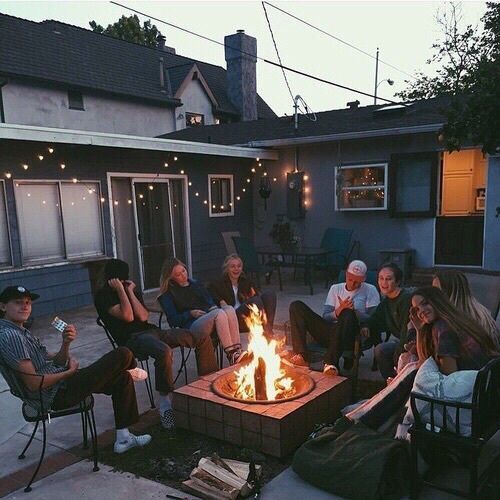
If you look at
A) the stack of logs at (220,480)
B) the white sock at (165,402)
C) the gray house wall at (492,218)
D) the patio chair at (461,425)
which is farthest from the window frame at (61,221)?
the gray house wall at (492,218)

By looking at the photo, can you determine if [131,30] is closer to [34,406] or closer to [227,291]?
[227,291]

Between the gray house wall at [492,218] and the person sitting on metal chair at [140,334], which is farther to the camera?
the gray house wall at [492,218]

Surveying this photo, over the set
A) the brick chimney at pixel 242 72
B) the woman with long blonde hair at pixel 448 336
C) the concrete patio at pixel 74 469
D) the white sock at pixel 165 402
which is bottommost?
the concrete patio at pixel 74 469

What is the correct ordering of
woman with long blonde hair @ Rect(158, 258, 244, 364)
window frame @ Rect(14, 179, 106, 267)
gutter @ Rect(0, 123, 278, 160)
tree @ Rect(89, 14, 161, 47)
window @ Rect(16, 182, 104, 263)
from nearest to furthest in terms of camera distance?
1. woman with long blonde hair @ Rect(158, 258, 244, 364)
2. gutter @ Rect(0, 123, 278, 160)
3. window frame @ Rect(14, 179, 106, 267)
4. window @ Rect(16, 182, 104, 263)
5. tree @ Rect(89, 14, 161, 47)

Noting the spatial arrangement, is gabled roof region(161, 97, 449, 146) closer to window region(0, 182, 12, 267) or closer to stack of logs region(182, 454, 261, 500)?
window region(0, 182, 12, 267)

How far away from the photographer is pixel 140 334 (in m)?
3.51

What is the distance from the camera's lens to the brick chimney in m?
14.2

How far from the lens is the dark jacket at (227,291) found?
14.6 feet

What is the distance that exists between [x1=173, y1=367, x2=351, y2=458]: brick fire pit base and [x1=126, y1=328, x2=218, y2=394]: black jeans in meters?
0.18

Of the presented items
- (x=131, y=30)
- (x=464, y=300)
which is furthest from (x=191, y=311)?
(x=131, y=30)

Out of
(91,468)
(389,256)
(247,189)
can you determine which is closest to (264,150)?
(247,189)

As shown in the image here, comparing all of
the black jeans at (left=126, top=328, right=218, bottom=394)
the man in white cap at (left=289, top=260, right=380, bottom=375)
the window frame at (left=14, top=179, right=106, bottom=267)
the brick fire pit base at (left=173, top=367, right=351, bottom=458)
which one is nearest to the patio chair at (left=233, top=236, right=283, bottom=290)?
the window frame at (left=14, top=179, right=106, bottom=267)

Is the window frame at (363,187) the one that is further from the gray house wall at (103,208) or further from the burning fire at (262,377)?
the burning fire at (262,377)

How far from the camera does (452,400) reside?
218cm
